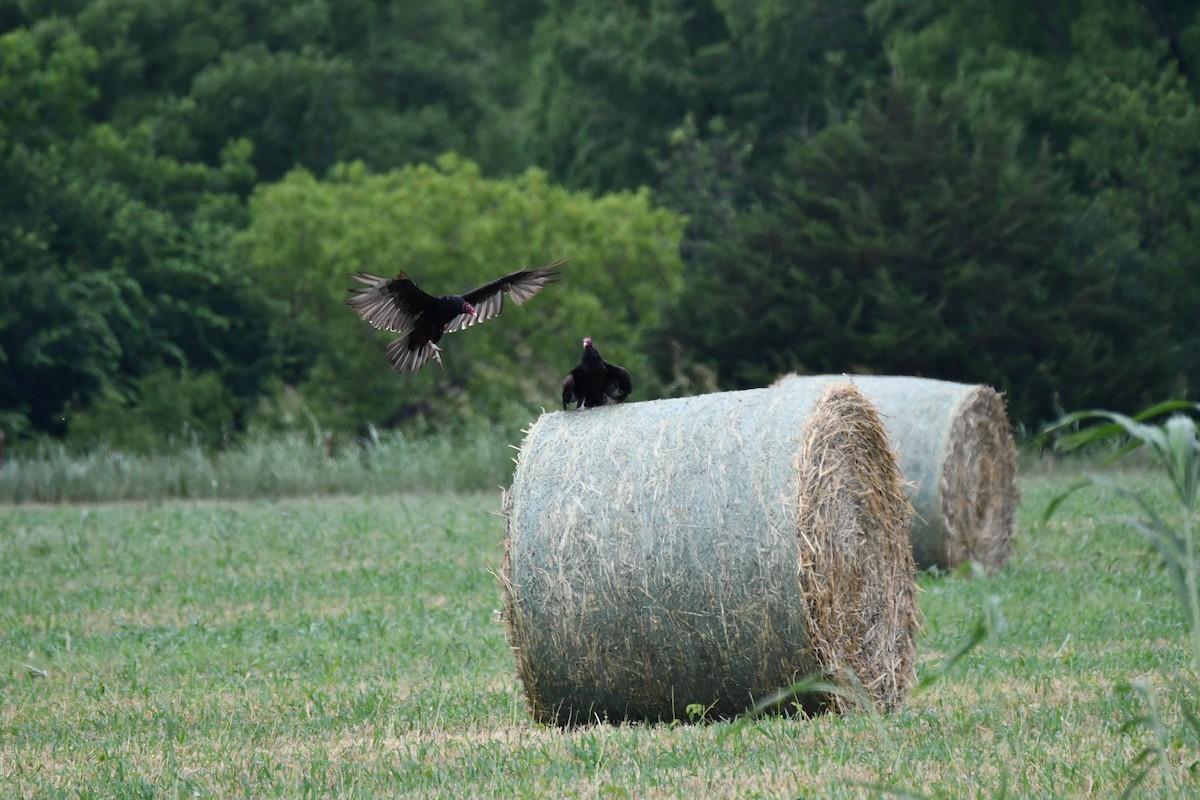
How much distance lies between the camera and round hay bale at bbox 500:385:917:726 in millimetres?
7332

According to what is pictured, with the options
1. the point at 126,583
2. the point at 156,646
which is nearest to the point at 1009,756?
the point at 156,646

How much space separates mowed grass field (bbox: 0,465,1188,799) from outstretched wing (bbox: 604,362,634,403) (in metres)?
1.61

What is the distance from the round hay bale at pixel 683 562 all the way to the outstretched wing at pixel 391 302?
85cm

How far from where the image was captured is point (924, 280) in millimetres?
28516

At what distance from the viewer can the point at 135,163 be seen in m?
35.5

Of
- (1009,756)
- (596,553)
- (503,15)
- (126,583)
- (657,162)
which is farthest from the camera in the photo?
(503,15)

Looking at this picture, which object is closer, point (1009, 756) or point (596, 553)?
point (1009, 756)

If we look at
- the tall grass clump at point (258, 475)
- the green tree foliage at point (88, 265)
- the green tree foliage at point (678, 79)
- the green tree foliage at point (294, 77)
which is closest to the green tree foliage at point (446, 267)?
the green tree foliage at point (88, 265)

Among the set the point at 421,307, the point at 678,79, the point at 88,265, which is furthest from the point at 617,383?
the point at 678,79

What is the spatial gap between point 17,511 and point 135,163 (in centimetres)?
1839

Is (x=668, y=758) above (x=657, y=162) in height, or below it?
below

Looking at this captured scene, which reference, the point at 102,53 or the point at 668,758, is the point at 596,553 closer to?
the point at 668,758

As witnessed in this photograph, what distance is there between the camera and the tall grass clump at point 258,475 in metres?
20.6

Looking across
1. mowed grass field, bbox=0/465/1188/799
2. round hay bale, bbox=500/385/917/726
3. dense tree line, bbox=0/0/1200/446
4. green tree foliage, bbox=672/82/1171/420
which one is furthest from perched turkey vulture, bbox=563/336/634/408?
green tree foliage, bbox=672/82/1171/420
